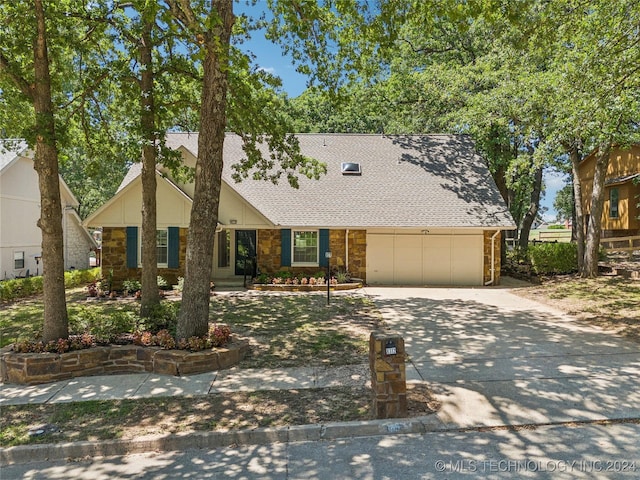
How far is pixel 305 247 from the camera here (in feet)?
53.8

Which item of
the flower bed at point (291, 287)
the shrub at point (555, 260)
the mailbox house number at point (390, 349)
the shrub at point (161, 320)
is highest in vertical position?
the shrub at point (555, 260)

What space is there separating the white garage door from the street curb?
11749mm

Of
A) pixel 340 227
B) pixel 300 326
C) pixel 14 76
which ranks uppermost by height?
pixel 14 76

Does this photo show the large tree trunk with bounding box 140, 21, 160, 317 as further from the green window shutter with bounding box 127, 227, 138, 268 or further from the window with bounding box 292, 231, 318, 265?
the window with bounding box 292, 231, 318, 265

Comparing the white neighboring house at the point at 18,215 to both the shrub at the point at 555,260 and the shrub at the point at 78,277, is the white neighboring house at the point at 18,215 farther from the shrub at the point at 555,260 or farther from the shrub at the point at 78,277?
the shrub at the point at 555,260

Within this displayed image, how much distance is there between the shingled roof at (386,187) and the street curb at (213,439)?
11.4m

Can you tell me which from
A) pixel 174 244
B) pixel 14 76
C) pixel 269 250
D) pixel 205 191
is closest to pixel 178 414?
pixel 205 191

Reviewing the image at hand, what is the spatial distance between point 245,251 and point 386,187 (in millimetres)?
6630

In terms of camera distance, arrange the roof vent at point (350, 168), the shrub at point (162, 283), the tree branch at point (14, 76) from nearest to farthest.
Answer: the tree branch at point (14, 76)
the shrub at point (162, 283)
the roof vent at point (350, 168)

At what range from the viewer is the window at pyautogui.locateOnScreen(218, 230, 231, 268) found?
1673 centimetres

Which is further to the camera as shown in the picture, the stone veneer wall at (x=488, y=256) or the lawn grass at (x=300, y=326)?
the stone veneer wall at (x=488, y=256)

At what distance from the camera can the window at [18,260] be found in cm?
1702

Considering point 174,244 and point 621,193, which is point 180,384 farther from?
point 621,193

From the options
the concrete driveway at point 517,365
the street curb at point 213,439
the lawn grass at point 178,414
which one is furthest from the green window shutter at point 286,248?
the street curb at point 213,439
